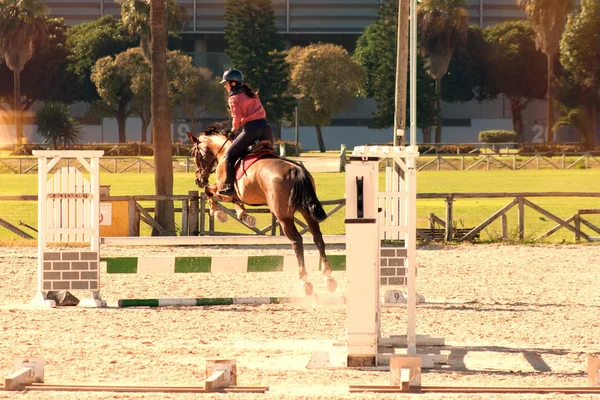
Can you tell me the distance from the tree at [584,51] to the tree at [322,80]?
802 inches

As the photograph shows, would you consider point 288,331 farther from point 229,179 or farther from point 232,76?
point 232,76

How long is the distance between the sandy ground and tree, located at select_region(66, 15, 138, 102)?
93694mm

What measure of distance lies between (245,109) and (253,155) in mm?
688

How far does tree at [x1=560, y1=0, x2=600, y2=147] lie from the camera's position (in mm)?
99000

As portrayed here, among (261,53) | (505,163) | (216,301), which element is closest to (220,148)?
(216,301)

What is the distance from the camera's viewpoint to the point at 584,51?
99938 mm

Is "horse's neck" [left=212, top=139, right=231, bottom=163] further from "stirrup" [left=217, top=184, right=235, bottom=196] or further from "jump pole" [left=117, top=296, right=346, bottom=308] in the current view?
"jump pole" [left=117, top=296, right=346, bottom=308]

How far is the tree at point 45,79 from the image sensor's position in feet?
375

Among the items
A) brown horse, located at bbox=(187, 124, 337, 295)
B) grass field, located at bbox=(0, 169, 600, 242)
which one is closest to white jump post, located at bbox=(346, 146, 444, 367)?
brown horse, located at bbox=(187, 124, 337, 295)

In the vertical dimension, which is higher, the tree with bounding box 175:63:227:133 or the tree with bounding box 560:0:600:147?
the tree with bounding box 560:0:600:147

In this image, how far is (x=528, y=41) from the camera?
117375 mm

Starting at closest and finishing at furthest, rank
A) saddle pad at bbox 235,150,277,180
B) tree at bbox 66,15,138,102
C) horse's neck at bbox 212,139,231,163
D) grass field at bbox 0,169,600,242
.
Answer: saddle pad at bbox 235,150,277,180
horse's neck at bbox 212,139,231,163
grass field at bbox 0,169,600,242
tree at bbox 66,15,138,102

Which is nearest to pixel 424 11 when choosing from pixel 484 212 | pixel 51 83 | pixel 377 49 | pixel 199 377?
pixel 377 49

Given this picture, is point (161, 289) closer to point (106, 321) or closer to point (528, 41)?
point (106, 321)
